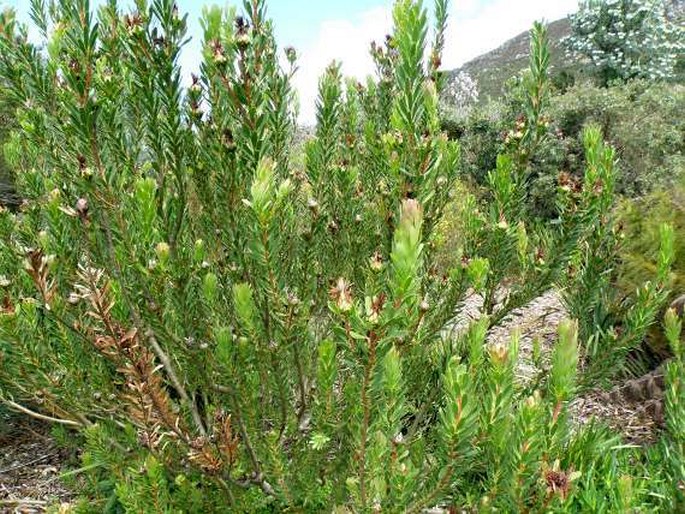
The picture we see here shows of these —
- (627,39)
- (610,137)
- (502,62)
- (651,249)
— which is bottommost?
(651,249)

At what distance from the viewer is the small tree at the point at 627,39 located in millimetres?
21359

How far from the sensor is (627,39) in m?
21.4

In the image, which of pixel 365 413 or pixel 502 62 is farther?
pixel 502 62

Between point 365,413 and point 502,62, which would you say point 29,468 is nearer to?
point 365,413

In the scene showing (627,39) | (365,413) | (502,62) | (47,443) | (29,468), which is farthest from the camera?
(502,62)

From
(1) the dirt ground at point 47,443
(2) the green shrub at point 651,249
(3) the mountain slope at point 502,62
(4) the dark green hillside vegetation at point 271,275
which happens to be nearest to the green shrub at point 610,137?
(2) the green shrub at point 651,249

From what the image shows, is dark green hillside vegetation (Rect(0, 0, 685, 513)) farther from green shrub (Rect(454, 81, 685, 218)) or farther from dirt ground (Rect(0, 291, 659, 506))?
green shrub (Rect(454, 81, 685, 218))

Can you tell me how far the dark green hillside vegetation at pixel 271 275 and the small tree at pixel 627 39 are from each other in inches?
867

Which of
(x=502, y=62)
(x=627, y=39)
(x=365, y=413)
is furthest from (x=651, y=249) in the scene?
(x=502, y=62)

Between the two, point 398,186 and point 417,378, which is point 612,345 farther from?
point 398,186

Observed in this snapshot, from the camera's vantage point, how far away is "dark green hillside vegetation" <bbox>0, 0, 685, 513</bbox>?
1.51m

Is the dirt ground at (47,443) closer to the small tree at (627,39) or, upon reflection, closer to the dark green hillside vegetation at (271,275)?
the dark green hillside vegetation at (271,275)

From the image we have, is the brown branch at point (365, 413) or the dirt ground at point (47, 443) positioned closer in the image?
the brown branch at point (365, 413)

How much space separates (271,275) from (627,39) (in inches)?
939
